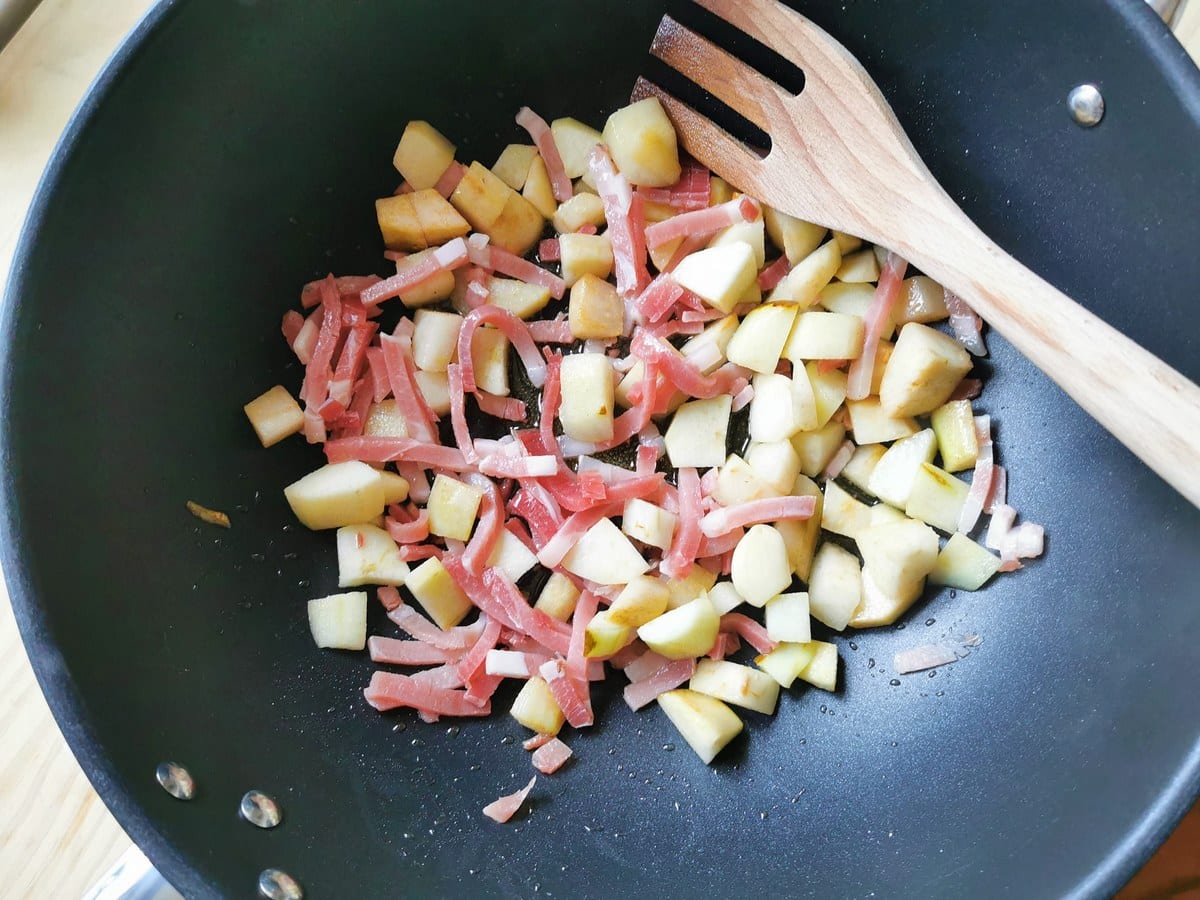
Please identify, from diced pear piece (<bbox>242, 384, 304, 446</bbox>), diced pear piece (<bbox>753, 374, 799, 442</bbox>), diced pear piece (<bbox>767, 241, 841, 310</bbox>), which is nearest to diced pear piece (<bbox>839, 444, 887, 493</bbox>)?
diced pear piece (<bbox>753, 374, 799, 442</bbox>)

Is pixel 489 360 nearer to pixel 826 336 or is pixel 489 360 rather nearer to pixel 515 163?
pixel 515 163

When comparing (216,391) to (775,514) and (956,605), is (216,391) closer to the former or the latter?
(775,514)

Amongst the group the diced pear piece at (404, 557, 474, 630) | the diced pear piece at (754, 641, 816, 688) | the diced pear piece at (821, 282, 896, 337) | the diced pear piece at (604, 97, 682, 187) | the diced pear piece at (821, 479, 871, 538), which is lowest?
the diced pear piece at (404, 557, 474, 630)

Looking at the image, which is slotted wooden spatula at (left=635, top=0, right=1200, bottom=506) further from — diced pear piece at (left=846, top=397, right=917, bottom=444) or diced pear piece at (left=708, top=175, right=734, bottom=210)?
diced pear piece at (left=846, top=397, right=917, bottom=444)

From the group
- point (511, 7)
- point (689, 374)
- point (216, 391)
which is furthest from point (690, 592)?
point (511, 7)

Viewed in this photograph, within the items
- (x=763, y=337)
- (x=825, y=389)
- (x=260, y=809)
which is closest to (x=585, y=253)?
(x=763, y=337)

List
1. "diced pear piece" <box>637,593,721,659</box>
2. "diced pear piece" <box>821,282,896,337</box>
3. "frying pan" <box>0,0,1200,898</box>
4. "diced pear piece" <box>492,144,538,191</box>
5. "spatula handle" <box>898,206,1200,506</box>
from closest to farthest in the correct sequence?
1. "spatula handle" <box>898,206,1200,506</box>
2. "frying pan" <box>0,0,1200,898</box>
3. "diced pear piece" <box>637,593,721,659</box>
4. "diced pear piece" <box>821,282,896,337</box>
5. "diced pear piece" <box>492,144,538,191</box>

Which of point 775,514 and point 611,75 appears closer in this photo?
point 775,514
